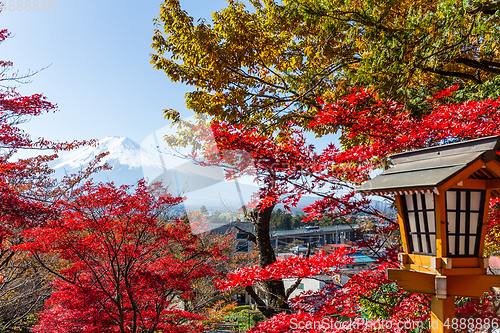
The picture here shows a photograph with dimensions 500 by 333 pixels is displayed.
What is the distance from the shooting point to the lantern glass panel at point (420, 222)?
5.57 ft

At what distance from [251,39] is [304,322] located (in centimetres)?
440

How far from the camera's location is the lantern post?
64.1 inches

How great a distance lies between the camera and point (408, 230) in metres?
1.87

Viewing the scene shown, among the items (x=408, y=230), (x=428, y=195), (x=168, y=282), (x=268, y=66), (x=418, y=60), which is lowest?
(x=168, y=282)

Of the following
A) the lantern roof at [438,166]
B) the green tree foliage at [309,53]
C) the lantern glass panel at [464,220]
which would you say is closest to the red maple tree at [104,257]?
the green tree foliage at [309,53]

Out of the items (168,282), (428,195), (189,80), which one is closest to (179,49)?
(189,80)

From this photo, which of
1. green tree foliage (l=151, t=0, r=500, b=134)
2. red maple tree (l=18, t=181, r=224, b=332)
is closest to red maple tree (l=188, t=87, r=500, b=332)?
green tree foliage (l=151, t=0, r=500, b=134)

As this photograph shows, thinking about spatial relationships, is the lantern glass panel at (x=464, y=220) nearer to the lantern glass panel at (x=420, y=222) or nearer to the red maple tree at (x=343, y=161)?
the lantern glass panel at (x=420, y=222)

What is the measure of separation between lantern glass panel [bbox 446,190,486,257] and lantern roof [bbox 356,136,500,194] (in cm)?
15

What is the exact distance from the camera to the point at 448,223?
168 centimetres

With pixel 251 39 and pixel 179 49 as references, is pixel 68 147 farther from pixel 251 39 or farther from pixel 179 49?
pixel 251 39

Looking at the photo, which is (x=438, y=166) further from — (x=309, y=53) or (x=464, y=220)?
(x=309, y=53)

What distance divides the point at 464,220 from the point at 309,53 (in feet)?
14.7

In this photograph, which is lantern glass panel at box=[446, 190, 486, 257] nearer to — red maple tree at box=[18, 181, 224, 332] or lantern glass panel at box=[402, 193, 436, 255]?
lantern glass panel at box=[402, 193, 436, 255]
